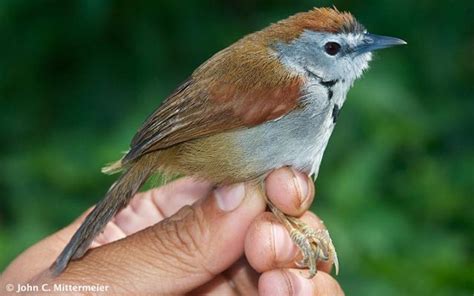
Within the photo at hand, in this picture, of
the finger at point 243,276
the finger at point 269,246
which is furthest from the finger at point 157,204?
the finger at point 269,246

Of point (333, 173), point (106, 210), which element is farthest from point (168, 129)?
point (333, 173)

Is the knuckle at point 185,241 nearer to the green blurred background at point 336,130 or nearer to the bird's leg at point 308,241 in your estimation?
the bird's leg at point 308,241

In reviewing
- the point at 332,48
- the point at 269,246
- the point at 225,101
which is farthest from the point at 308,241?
the point at 332,48

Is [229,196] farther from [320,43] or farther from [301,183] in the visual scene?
[320,43]

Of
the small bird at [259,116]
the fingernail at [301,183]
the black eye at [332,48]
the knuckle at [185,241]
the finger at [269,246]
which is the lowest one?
the finger at [269,246]

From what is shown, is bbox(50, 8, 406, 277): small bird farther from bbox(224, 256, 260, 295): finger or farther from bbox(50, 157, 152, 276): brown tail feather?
bbox(224, 256, 260, 295): finger

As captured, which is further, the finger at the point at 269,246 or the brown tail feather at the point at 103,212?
the finger at the point at 269,246
